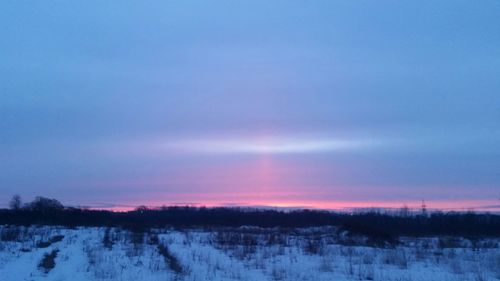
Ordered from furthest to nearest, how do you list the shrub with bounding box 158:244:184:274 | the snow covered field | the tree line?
the tree line → the shrub with bounding box 158:244:184:274 → the snow covered field

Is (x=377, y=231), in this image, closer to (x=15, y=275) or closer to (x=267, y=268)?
(x=267, y=268)

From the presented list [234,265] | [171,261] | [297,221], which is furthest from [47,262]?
[297,221]

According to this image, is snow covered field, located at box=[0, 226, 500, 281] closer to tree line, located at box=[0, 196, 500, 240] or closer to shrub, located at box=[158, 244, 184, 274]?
shrub, located at box=[158, 244, 184, 274]

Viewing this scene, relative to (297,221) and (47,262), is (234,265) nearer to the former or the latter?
(47,262)

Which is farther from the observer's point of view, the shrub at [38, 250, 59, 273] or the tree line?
the tree line

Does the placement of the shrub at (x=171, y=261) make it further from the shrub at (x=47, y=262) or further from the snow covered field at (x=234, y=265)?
the shrub at (x=47, y=262)

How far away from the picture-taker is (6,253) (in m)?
25.0

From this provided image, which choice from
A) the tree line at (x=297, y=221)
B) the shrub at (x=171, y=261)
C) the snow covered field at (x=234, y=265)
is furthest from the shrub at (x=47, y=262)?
the tree line at (x=297, y=221)

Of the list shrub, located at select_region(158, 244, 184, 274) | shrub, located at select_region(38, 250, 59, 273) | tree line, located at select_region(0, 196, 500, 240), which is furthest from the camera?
tree line, located at select_region(0, 196, 500, 240)

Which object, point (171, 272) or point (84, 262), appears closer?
point (171, 272)

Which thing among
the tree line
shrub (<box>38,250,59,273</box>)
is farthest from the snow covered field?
the tree line

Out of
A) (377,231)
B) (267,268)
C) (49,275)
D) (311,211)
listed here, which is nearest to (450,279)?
(267,268)

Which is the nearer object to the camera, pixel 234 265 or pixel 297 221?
pixel 234 265

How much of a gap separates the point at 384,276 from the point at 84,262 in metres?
10.4
